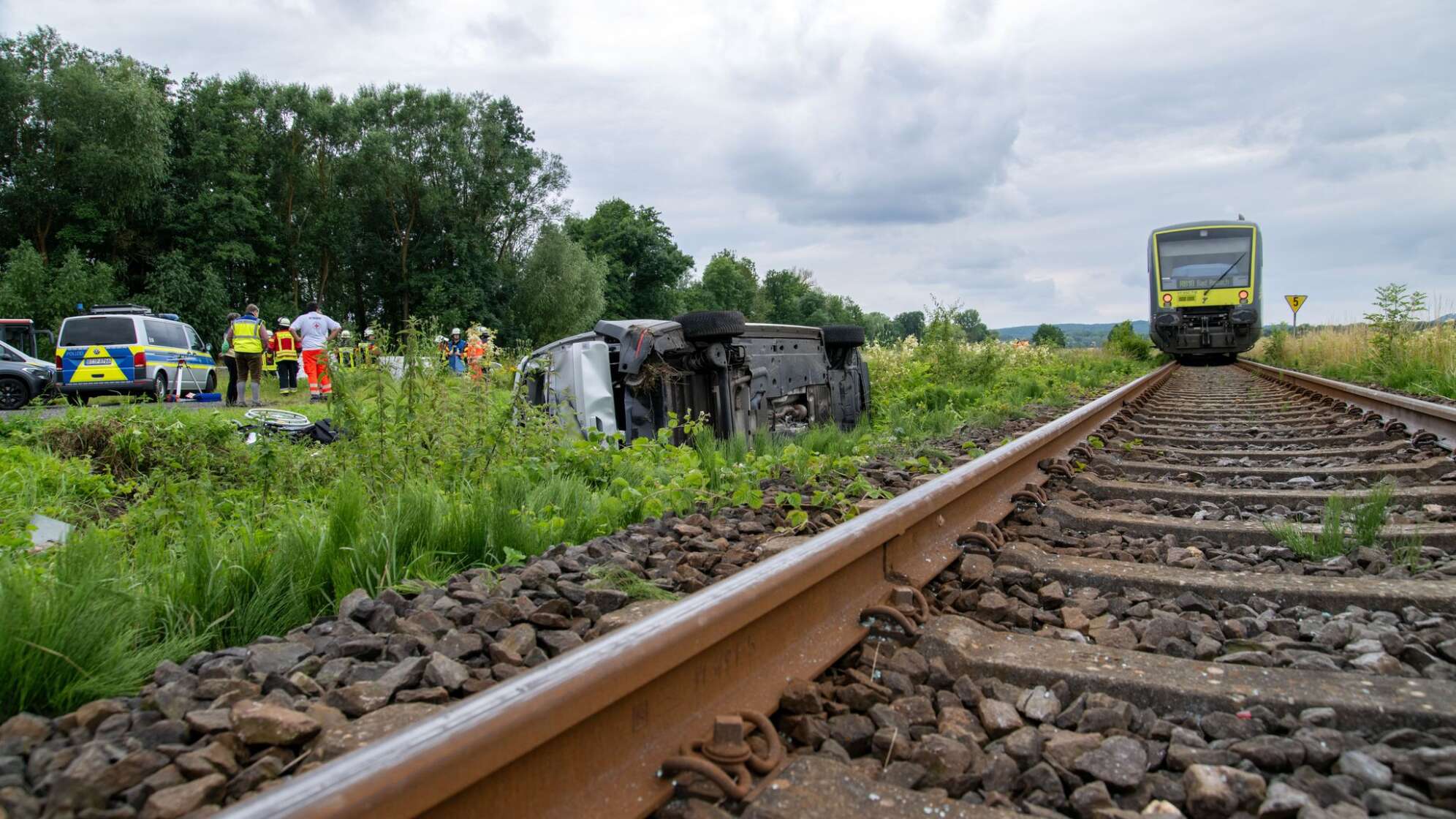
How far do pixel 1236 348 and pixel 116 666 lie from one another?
24.8m

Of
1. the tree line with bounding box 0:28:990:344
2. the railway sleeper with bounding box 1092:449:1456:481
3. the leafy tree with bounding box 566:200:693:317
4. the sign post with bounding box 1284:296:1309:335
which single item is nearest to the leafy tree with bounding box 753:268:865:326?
the leafy tree with bounding box 566:200:693:317

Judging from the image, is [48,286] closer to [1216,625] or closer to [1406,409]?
[1406,409]

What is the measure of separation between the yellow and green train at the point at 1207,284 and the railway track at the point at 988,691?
20.2m

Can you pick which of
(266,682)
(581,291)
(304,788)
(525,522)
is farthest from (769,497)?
(581,291)

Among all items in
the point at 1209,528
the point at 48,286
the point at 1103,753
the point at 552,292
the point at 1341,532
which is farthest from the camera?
the point at 552,292

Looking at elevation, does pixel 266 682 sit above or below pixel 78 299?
below

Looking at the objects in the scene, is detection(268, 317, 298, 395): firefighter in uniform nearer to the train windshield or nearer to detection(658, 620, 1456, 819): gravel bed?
detection(658, 620, 1456, 819): gravel bed

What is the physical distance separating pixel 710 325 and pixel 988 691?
230 inches

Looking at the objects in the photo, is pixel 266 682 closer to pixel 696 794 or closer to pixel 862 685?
pixel 696 794

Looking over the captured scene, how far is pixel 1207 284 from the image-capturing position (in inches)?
849

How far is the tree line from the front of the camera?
133 ft

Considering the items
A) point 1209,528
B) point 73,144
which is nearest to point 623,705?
point 1209,528

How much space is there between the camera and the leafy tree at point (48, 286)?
36.3 m

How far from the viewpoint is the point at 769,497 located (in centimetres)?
457
